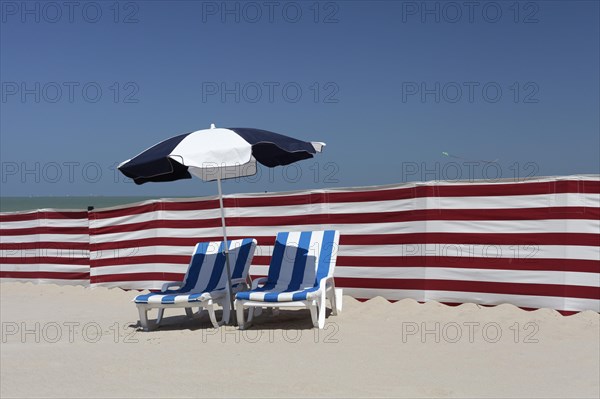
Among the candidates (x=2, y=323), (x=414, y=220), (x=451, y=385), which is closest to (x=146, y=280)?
(x=2, y=323)

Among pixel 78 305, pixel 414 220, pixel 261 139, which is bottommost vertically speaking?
pixel 78 305

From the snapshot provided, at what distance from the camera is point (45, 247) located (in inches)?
470

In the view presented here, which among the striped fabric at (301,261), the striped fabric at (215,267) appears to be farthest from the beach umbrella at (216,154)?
the striped fabric at (301,261)

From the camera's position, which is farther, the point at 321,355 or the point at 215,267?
the point at 215,267

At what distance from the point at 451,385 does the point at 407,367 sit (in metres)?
0.61

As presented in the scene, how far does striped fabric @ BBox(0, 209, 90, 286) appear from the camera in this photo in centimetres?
1152

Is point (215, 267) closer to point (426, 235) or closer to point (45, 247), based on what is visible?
point (426, 235)

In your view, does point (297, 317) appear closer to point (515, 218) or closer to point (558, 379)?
point (515, 218)

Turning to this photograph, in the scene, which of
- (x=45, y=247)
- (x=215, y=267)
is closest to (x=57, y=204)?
(x=45, y=247)

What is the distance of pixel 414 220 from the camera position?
27.5 feet

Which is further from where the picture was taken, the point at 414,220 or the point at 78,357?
the point at 414,220

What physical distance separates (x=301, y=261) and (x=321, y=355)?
6.48 feet

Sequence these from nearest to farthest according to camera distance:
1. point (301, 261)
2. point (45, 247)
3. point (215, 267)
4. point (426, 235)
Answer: point (301, 261) → point (215, 267) → point (426, 235) → point (45, 247)

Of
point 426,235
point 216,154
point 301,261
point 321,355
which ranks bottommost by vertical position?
point 321,355
